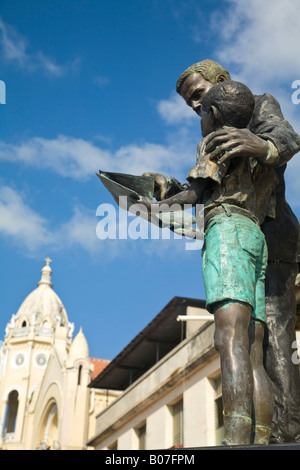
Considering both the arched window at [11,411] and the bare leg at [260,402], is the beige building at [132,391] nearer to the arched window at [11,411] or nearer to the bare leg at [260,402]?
the arched window at [11,411]

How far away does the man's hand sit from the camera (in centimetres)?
382

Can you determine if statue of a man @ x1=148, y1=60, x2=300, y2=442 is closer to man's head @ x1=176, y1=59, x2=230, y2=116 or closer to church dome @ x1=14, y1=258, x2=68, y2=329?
man's head @ x1=176, y1=59, x2=230, y2=116

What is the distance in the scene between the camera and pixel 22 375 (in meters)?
55.4

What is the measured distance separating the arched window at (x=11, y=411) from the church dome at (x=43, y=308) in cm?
647

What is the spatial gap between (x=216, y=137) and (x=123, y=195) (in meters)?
0.73

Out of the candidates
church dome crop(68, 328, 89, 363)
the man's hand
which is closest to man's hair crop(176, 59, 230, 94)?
the man's hand

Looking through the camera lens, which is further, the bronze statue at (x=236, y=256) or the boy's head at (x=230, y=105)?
the boy's head at (x=230, y=105)

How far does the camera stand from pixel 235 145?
3824 millimetres

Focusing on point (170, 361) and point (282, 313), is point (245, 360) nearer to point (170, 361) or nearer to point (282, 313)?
point (282, 313)

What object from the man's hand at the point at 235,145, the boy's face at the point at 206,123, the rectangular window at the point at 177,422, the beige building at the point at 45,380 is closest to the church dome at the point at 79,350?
the beige building at the point at 45,380

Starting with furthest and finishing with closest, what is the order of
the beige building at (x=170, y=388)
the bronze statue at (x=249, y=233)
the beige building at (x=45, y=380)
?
the beige building at (x=45, y=380) → the beige building at (x=170, y=388) → the bronze statue at (x=249, y=233)

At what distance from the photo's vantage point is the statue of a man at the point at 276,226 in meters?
3.90

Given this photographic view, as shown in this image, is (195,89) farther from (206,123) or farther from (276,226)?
(276,226)

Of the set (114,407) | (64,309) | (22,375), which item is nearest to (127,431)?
(114,407)
